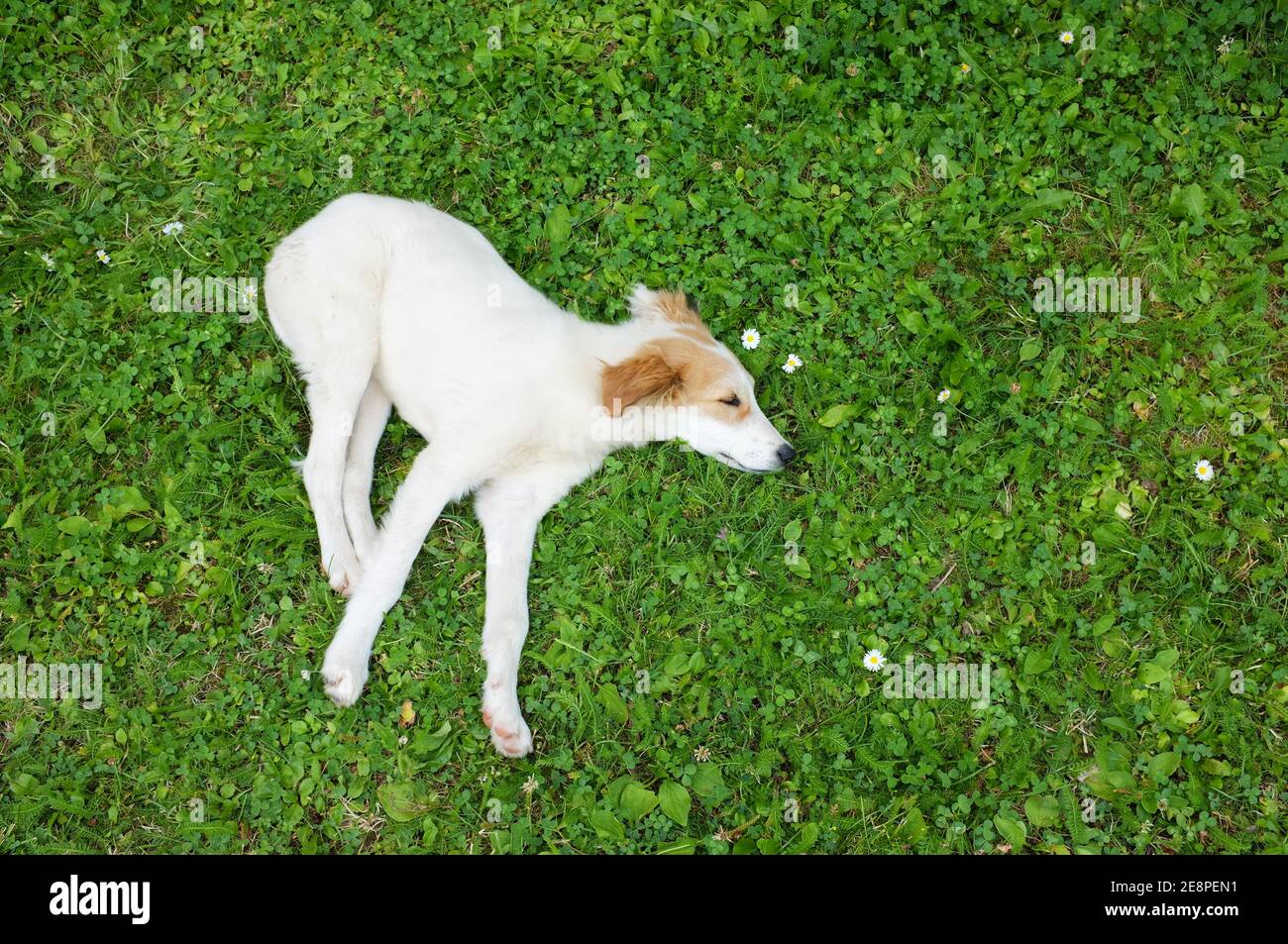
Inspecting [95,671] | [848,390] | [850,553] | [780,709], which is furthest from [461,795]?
[848,390]

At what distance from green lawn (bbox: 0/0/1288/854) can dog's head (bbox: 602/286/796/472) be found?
0.38 meters

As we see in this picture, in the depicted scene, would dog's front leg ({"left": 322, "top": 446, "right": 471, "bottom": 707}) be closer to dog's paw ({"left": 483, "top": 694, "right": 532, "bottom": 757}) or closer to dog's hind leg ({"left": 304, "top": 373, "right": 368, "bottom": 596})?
dog's hind leg ({"left": 304, "top": 373, "right": 368, "bottom": 596})

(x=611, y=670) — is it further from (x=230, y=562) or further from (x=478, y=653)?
(x=230, y=562)

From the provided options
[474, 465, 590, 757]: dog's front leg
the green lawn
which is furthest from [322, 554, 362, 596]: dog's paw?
[474, 465, 590, 757]: dog's front leg

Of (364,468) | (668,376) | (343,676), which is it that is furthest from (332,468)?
(668,376)

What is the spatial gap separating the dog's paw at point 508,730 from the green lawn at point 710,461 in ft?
0.30

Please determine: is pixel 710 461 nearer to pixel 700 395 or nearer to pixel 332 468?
pixel 700 395

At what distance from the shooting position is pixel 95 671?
400cm

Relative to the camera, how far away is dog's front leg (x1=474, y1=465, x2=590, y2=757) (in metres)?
3.93

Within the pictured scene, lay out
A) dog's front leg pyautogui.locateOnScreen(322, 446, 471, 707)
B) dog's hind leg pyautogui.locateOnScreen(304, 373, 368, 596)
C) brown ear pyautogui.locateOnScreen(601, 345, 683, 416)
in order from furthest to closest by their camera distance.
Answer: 1. dog's hind leg pyautogui.locateOnScreen(304, 373, 368, 596)
2. dog's front leg pyautogui.locateOnScreen(322, 446, 471, 707)
3. brown ear pyautogui.locateOnScreen(601, 345, 683, 416)

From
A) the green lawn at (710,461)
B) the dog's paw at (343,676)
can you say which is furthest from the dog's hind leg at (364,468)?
the dog's paw at (343,676)

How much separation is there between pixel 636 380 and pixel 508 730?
5.41 ft

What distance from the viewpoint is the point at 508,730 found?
12.8ft

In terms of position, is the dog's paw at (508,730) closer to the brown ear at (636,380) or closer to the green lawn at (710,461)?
the green lawn at (710,461)
